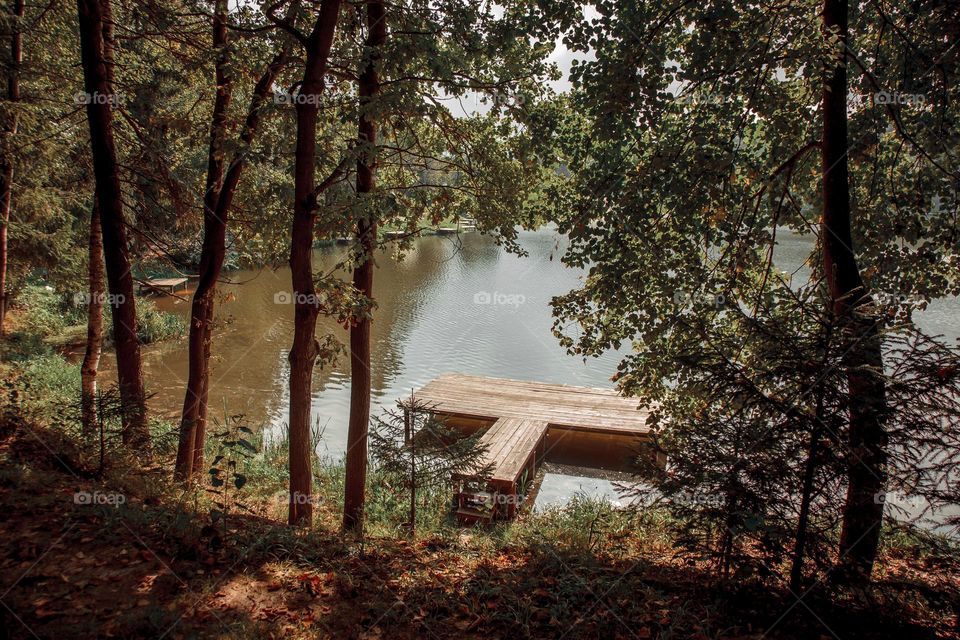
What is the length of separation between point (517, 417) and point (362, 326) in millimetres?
5811

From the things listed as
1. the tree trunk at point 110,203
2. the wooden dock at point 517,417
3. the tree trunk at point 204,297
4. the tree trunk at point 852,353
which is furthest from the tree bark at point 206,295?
the tree trunk at point 852,353

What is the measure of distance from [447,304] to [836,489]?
1848 centimetres

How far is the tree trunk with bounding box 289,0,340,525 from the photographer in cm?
515

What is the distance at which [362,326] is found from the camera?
6.11 metres

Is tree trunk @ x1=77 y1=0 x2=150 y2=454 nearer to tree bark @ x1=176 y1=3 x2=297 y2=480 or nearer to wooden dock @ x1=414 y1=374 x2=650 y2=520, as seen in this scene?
tree bark @ x1=176 y1=3 x2=297 y2=480

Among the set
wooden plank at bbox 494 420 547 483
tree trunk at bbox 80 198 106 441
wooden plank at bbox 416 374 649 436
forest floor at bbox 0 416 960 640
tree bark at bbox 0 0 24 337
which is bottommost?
wooden plank at bbox 494 420 547 483

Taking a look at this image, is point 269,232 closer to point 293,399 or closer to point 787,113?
point 293,399

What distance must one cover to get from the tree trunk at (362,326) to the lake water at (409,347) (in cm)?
108

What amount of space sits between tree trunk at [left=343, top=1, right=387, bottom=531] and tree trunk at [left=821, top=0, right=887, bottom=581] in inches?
157

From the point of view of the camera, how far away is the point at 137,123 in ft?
24.2

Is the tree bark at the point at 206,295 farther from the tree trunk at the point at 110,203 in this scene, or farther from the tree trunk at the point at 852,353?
the tree trunk at the point at 852,353

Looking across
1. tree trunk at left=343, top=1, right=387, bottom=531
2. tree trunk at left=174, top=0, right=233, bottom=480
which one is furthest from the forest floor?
tree trunk at left=174, top=0, right=233, bottom=480

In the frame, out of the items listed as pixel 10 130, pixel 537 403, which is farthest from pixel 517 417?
pixel 10 130

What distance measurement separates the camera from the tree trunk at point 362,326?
219 inches
